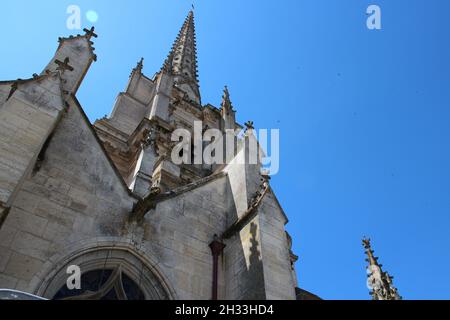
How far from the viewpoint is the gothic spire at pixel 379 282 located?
1223 centimetres

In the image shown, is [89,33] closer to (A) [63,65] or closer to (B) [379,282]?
(A) [63,65]

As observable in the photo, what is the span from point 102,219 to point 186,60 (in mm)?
35315

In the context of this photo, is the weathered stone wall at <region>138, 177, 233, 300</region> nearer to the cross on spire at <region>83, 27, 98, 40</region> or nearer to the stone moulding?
the stone moulding

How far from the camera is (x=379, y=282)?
42.2 feet

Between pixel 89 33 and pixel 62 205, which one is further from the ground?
pixel 89 33

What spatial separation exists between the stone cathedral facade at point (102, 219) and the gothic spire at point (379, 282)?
3.62 meters

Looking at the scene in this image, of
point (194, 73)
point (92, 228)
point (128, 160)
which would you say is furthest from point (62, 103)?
point (194, 73)

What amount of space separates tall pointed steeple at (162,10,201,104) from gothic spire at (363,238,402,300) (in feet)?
71.5

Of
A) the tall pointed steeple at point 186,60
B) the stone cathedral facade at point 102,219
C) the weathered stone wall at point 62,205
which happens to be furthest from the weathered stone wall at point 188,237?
the tall pointed steeple at point 186,60

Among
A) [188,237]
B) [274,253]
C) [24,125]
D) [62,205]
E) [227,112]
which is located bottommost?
[274,253]

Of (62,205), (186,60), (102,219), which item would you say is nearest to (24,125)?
(62,205)

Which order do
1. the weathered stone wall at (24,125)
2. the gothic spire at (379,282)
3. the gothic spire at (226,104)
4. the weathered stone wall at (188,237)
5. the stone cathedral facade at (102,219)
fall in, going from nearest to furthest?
the weathered stone wall at (24,125)
the stone cathedral facade at (102,219)
the weathered stone wall at (188,237)
the gothic spire at (379,282)
the gothic spire at (226,104)

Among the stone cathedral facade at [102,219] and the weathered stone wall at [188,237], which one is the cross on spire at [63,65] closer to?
the stone cathedral facade at [102,219]

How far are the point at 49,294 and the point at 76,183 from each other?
2.23 m
